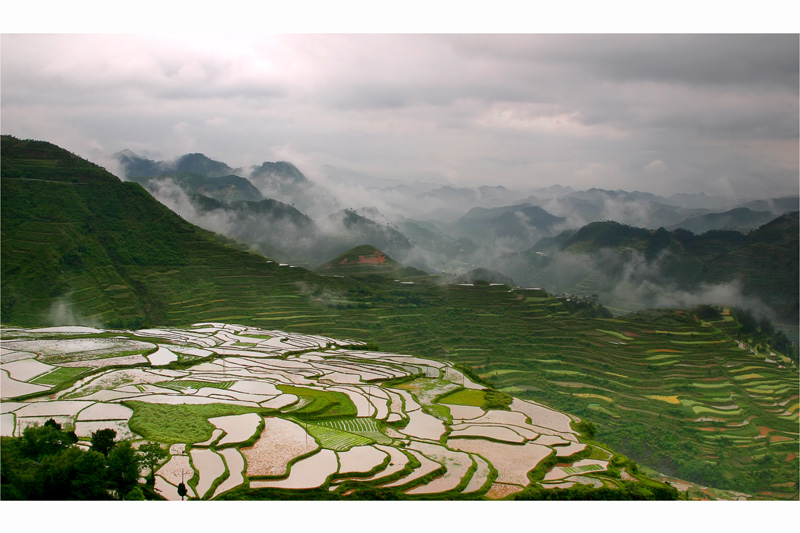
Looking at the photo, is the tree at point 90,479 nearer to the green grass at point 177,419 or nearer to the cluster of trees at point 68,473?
the cluster of trees at point 68,473

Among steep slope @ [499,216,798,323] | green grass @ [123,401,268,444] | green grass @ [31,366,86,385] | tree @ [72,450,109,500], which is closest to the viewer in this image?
tree @ [72,450,109,500]

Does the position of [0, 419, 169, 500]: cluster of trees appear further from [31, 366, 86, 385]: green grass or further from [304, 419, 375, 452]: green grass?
[31, 366, 86, 385]: green grass

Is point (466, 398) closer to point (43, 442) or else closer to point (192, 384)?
point (192, 384)

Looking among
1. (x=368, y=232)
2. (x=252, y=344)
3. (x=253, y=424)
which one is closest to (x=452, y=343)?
(x=252, y=344)

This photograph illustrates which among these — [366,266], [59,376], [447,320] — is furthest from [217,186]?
[59,376]

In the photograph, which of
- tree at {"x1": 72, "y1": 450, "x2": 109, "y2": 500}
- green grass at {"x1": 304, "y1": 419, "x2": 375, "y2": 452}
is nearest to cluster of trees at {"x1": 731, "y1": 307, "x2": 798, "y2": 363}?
green grass at {"x1": 304, "y1": 419, "x2": 375, "y2": 452}

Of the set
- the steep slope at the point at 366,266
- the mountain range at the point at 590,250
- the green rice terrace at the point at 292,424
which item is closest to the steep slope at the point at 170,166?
the mountain range at the point at 590,250

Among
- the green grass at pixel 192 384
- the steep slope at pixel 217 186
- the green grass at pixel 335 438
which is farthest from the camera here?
the steep slope at pixel 217 186

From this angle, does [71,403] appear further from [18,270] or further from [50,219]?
[50,219]
